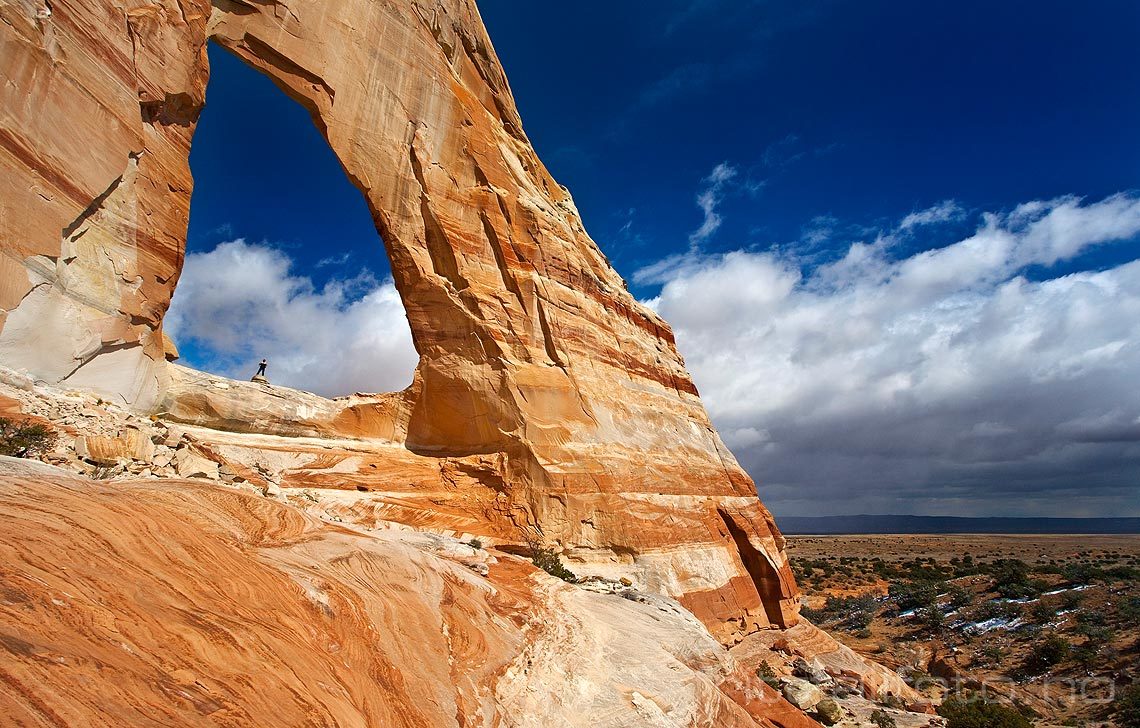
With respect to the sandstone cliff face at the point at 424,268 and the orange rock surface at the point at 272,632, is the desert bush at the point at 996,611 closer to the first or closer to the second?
the sandstone cliff face at the point at 424,268

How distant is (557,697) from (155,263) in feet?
42.8

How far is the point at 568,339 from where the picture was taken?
20141 millimetres

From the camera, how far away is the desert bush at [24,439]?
8.04m

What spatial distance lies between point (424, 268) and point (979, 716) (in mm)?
21640

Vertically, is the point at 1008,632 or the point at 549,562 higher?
the point at 549,562

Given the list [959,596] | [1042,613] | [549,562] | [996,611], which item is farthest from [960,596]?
[549,562]

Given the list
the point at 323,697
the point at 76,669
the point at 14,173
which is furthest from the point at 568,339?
the point at 76,669

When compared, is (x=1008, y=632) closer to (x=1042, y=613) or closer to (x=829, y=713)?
(x=1042, y=613)

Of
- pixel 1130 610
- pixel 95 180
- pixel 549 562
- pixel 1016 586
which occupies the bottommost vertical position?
pixel 1016 586

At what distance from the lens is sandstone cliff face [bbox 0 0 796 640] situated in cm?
1138

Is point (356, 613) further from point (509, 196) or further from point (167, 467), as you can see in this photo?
point (509, 196)

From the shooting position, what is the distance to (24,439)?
8.47 meters

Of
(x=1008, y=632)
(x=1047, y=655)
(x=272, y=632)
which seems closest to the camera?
(x=272, y=632)

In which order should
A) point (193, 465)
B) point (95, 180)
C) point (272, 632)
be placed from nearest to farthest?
point (272, 632) < point (193, 465) < point (95, 180)
